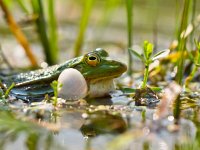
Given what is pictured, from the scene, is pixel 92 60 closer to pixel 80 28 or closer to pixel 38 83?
pixel 38 83

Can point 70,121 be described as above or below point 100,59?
below

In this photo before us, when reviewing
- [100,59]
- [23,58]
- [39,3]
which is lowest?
[23,58]

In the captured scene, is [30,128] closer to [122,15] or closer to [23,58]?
[23,58]

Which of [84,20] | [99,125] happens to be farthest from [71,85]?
[84,20]

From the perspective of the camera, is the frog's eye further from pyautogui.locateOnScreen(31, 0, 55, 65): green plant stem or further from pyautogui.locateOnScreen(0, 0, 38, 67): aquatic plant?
pyautogui.locateOnScreen(0, 0, 38, 67): aquatic plant

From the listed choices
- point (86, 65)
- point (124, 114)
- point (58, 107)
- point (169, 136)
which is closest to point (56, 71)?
point (86, 65)

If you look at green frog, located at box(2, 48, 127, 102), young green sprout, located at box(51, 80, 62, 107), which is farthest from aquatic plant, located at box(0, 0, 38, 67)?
young green sprout, located at box(51, 80, 62, 107)

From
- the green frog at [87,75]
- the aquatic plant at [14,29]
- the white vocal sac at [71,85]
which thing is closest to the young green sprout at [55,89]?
the white vocal sac at [71,85]

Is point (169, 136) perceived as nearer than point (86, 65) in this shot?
Yes
